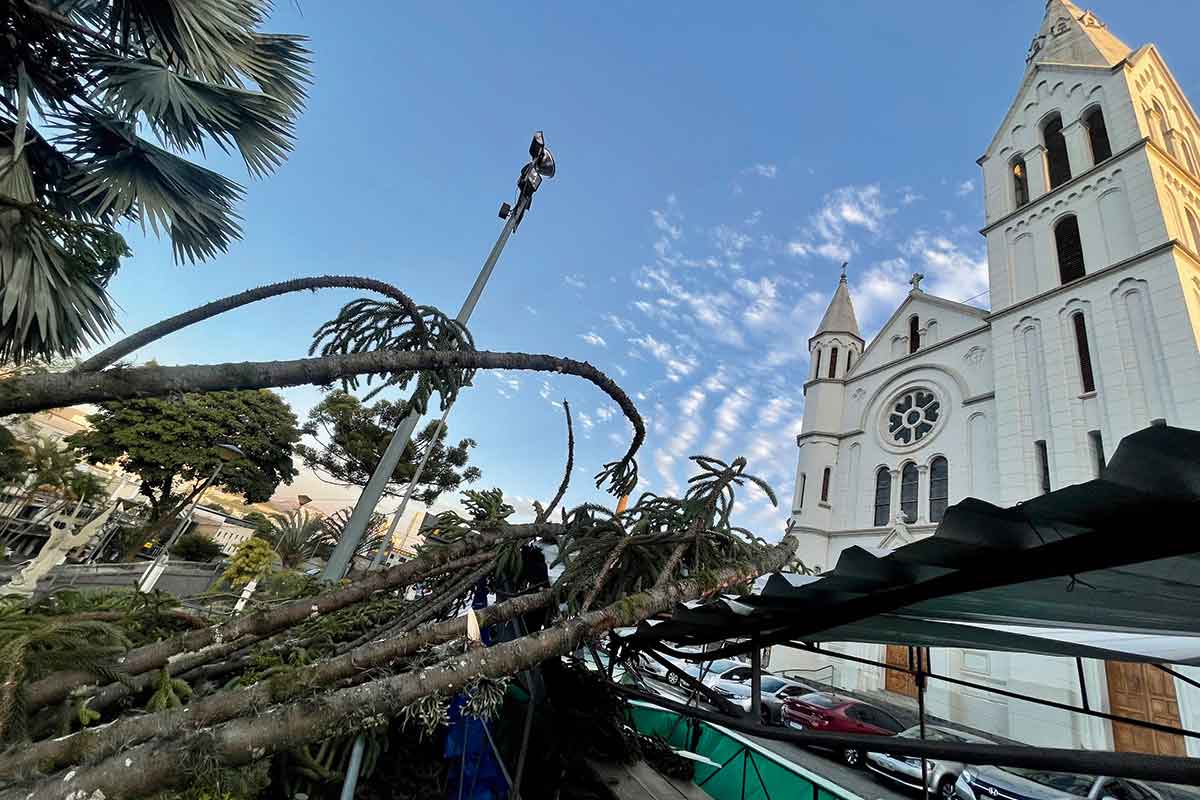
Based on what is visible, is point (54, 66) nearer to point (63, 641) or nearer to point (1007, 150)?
point (63, 641)

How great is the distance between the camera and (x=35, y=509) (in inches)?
689

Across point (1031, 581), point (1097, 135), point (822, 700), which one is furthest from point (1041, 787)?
point (1097, 135)

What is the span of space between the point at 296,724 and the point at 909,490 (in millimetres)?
19615

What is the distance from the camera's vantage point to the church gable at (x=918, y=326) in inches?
703

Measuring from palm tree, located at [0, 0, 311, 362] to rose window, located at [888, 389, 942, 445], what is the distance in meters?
19.7

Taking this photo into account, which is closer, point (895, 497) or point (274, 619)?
point (274, 619)

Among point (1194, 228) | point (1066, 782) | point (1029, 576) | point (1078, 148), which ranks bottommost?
point (1066, 782)

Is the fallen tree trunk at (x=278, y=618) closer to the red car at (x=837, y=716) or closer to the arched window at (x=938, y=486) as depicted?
the red car at (x=837, y=716)

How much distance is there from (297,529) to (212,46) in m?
8.47

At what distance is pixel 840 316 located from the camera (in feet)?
73.5

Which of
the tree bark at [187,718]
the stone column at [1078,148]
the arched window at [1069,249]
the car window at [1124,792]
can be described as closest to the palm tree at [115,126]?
the tree bark at [187,718]

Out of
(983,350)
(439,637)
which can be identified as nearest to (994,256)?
(983,350)

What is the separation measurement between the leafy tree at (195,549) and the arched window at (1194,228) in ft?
111

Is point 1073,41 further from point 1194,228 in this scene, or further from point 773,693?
point 773,693
